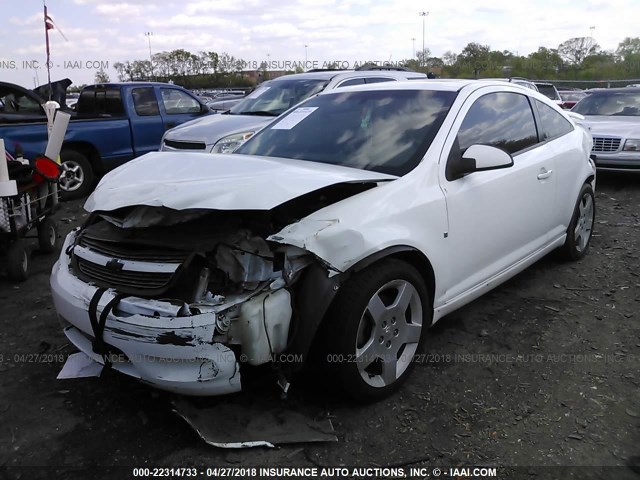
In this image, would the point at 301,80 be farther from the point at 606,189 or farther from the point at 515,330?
the point at 515,330

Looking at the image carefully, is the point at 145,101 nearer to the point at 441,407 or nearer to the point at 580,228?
the point at 580,228

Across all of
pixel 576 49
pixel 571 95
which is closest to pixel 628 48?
pixel 576 49

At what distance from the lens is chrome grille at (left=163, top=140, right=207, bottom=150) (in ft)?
24.1

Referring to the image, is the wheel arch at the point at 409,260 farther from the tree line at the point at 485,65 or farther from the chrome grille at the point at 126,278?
the tree line at the point at 485,65

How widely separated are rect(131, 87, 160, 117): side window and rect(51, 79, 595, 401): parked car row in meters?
6.30

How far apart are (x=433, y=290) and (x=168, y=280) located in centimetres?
150

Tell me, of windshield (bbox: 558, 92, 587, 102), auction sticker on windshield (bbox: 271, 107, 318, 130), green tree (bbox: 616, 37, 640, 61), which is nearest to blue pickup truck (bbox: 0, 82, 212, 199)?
auction sticker on windshield (bbox: 271, 107, 318, 130)

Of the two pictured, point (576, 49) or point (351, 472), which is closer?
point (351, 472)

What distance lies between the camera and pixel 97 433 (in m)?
2.71

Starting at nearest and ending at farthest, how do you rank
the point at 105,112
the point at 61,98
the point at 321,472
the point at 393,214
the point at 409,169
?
the point at 321,472 → the point at 393,214 → the point at 409,169 → the point at 61,98 → the point at 105,112

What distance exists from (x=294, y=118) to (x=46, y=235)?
3206 mm

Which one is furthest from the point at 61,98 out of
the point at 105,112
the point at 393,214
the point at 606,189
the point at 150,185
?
the point at 606,189

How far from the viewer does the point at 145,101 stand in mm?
9570

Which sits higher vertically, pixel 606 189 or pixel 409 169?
pixel 409 169
